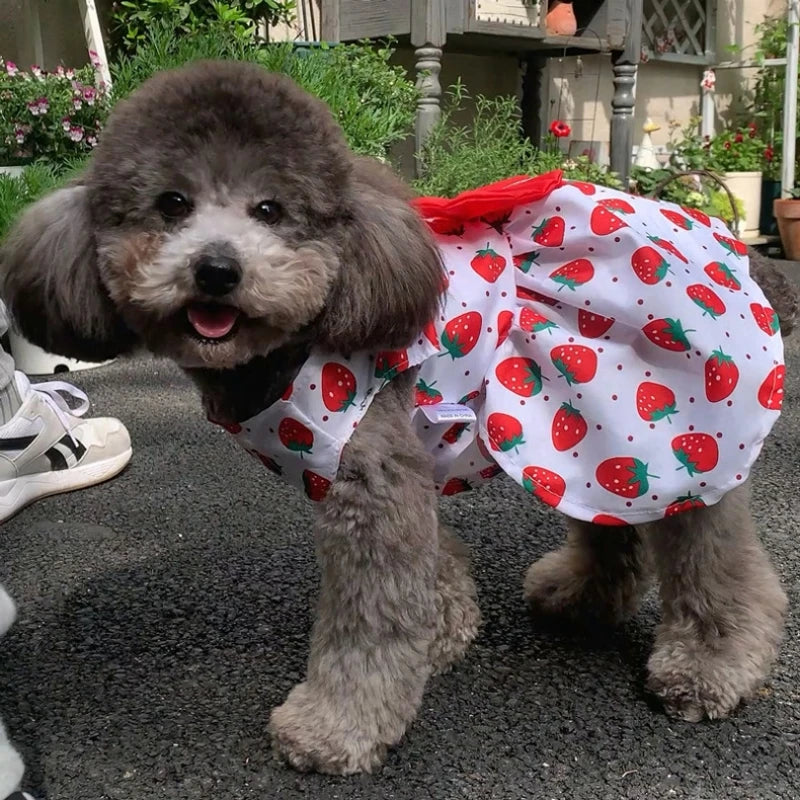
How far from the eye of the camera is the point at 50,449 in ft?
7.64

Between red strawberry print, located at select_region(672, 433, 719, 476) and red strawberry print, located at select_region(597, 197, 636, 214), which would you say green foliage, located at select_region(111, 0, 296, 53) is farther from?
red strawberry print, located at select_region(672, 433, 719, 476)

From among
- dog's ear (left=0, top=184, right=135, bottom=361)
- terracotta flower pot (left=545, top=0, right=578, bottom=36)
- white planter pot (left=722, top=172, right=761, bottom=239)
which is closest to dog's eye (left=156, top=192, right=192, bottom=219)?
dog's ear (left=0, top=184, right=135, bottom=361)

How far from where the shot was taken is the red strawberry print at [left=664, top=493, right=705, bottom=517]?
1.37 m

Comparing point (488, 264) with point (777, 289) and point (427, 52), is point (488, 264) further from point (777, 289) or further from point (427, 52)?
point (427, 52)

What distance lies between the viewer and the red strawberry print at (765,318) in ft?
4.61

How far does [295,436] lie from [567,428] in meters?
0.44

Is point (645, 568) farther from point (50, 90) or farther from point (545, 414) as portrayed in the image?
point (50, 90)

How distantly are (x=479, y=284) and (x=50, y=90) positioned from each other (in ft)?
9.59

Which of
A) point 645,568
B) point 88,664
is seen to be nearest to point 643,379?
point 645,568

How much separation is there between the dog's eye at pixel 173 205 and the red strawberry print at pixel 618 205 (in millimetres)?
654

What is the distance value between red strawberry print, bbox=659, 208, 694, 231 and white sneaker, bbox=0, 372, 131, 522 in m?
1.59

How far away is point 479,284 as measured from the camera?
142cm

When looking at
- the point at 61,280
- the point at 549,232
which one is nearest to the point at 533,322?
the point at 549,232

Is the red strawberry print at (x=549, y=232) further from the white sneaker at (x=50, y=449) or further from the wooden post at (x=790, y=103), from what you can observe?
the wooden post at (x=790, y=103)
